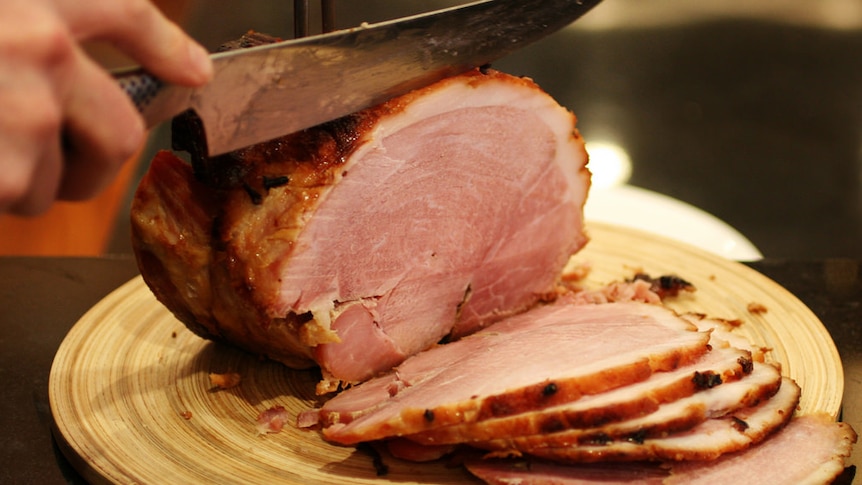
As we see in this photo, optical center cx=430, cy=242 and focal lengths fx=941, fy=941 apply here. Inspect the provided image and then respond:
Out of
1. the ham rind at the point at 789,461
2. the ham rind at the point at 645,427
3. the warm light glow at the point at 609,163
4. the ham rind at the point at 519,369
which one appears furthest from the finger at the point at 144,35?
the warm light glow at the point at 609,163

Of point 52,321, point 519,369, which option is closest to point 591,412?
point 519,369

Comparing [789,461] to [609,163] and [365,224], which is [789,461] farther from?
[609,163]

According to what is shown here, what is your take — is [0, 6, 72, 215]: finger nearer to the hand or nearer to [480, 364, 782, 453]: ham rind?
the hand

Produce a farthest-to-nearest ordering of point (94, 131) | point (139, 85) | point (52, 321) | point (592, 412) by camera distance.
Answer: point (52, 321) < point (592, 412) < point (139, 85) < point (94, 131)

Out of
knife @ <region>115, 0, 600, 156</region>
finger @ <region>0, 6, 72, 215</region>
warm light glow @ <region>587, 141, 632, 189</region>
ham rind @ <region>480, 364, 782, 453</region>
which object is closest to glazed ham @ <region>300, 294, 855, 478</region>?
ham rind @ <region>480, 364, 782, 453</region>

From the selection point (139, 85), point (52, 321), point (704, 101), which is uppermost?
point (139, 85)

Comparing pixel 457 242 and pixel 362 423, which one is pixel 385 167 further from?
pixel 362 423
